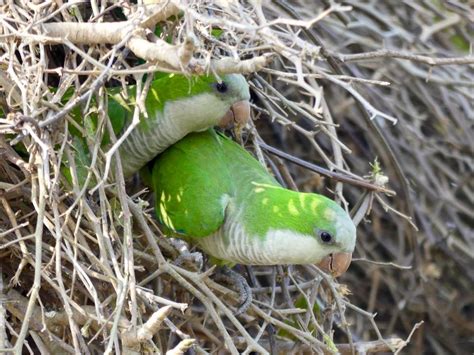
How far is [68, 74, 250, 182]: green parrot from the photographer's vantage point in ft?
6.51

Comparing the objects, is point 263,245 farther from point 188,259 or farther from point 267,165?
point 267,165

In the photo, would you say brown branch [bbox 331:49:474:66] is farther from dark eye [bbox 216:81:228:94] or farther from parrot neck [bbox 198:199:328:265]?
parrot neck [bbox 198:199:328:265]

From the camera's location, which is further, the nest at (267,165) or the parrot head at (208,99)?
the parrot head at (208,99)

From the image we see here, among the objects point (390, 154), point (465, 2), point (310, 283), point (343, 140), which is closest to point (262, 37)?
point (310, 283)

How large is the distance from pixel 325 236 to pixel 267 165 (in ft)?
1.38

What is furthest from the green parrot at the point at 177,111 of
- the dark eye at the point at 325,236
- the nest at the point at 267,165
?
the dark eye at the point at 325,236

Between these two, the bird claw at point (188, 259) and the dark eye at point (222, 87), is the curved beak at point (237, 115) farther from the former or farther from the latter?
the bird claw at point (188, 259)

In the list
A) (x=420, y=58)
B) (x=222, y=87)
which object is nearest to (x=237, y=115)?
(x=222, y=87)

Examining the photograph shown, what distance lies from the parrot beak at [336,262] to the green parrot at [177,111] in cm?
36

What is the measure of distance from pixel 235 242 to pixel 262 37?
1.95 feet

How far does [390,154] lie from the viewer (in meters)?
2.39

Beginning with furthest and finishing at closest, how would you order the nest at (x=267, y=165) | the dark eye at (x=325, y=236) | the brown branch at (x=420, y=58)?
the dark eye at (x=325, y=236), the brown branch at (x=420, y=58), the nest at (x=267, y=165)

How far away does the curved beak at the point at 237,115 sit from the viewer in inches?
78.5

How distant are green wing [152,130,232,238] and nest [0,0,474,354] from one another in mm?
58
